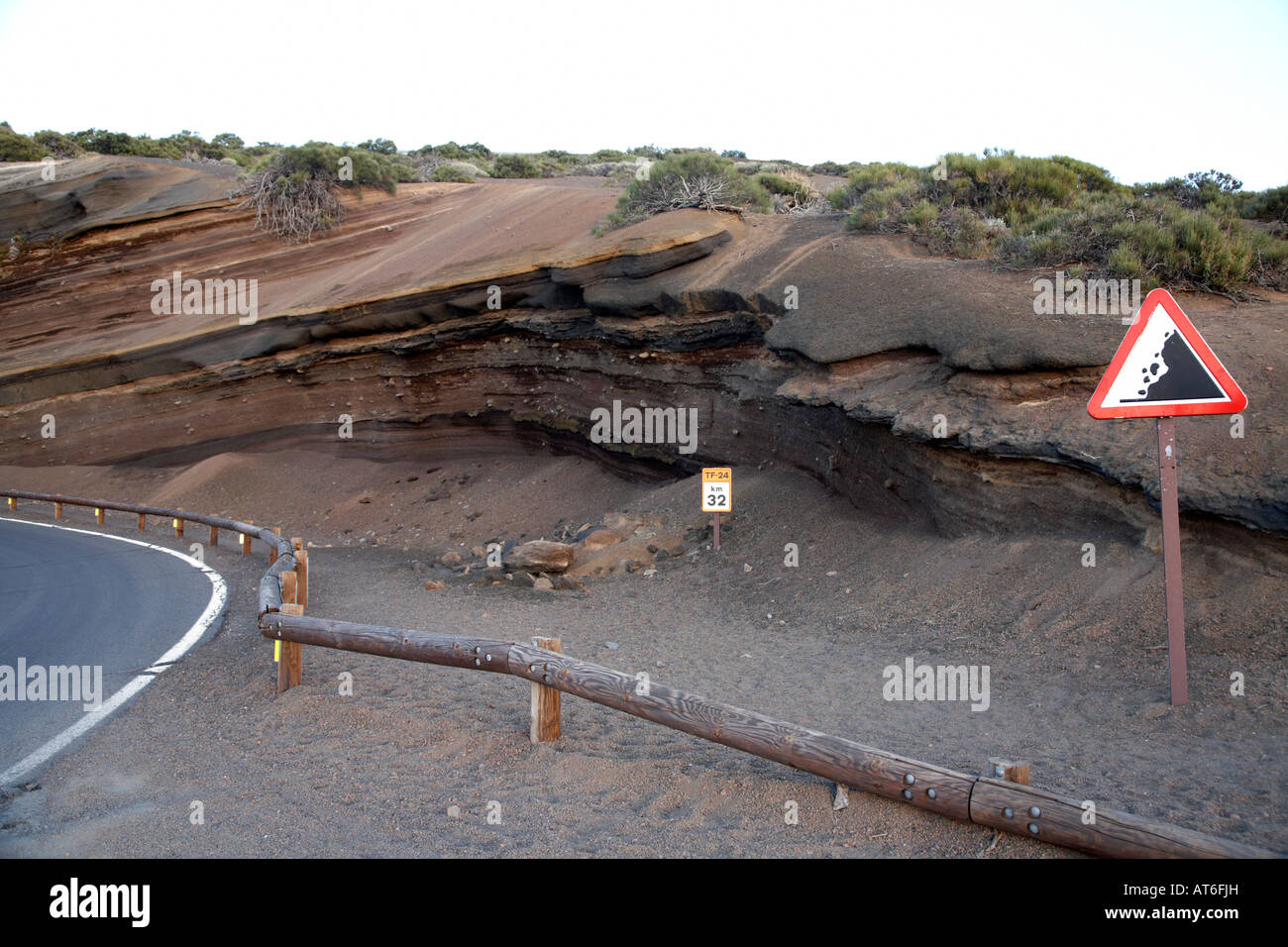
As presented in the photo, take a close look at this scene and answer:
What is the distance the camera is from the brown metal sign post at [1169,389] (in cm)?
563

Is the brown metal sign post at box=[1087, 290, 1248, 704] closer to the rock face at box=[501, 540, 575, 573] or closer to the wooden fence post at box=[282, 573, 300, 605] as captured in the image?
the wooden fence post at box=[282, 573, 300, 605]

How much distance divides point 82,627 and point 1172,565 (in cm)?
1093

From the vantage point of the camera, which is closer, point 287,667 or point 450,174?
point 287,667

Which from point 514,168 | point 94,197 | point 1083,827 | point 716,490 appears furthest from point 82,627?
point 514,168

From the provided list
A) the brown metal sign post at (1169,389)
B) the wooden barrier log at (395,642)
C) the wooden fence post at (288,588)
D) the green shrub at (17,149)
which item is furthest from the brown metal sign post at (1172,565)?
the green shrub at (17,149)

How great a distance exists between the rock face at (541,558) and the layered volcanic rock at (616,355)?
3784mm

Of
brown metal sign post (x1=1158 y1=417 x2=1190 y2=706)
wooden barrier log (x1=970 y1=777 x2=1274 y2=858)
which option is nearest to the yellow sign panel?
brown metal sign post (x1=1158 y1=417 x2=1190 y2=706)

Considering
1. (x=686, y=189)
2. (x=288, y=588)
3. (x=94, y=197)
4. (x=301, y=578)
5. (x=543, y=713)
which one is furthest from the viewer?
(x=94, y=197)

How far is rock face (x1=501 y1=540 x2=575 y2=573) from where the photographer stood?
524 inches

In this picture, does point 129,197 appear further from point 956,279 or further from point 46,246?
point 956,279

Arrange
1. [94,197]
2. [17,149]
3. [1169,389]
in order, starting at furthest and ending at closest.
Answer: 1. [17,149]
2. [94,197]
3. [1169,389]

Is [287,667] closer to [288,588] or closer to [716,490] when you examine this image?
[288,588]

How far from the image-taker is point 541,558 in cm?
1333

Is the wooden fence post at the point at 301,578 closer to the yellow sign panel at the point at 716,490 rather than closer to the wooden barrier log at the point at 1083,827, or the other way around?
the yellow sign panel at the point at 716,490
